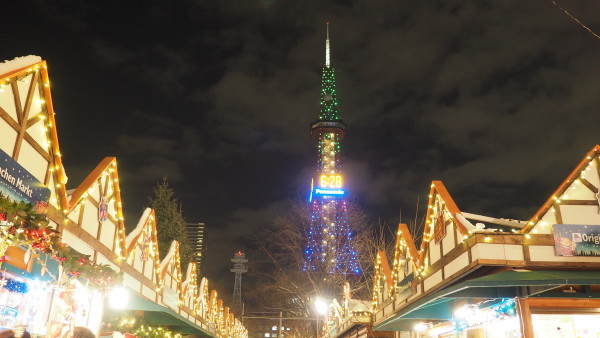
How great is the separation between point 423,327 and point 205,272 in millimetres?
38980

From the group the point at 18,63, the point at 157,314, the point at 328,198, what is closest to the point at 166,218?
the point at 157,314

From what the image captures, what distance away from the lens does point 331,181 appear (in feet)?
237

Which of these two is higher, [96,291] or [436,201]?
[436,201]

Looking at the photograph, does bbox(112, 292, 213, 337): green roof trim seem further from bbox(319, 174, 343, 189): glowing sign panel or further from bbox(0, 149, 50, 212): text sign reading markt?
bbox(319, 174, 343, 189): glowing sign panel

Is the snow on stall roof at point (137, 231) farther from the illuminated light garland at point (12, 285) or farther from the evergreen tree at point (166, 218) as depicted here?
the evergreen tree at point (166, 218)

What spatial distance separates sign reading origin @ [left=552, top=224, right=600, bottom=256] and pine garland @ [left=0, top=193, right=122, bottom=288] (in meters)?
7.98

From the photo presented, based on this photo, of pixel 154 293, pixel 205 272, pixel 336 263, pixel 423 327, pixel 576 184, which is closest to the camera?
pixel 576 184

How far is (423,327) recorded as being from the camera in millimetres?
14406

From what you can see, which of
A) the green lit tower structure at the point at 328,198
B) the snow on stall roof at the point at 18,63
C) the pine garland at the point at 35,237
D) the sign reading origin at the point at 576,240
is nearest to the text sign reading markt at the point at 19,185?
the pine garland at the point at 35,237

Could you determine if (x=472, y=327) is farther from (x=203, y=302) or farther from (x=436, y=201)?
(x=203, y=302)

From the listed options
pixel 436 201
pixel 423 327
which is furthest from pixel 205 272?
pixel 436 201

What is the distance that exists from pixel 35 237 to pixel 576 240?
874cm

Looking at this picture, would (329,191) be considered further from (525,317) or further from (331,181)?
(525,317)

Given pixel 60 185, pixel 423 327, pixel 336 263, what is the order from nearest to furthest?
pixel 60 185, pixel 423 327, pixel 336 263
